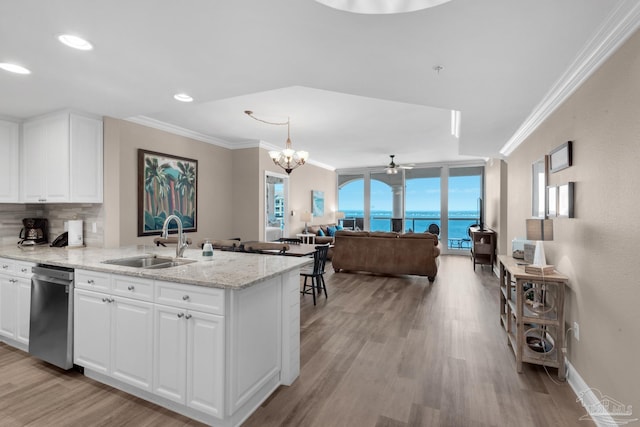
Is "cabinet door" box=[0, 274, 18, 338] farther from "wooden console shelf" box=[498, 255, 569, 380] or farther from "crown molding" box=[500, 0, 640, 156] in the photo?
"crown molding" box=[500, 0, 640, 156]

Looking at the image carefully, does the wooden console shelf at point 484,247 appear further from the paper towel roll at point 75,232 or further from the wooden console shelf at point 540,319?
the paper towel roll at point 75,232

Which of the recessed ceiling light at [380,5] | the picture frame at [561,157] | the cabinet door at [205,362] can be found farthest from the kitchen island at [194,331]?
the picture frame at [561,157]

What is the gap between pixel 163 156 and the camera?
16.2 ft

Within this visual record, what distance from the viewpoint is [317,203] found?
933cm

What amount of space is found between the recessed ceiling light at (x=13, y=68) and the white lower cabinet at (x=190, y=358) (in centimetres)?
220

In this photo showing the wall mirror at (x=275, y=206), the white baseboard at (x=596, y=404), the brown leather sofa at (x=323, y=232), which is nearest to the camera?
the white baseboard at (x=596, y=404)

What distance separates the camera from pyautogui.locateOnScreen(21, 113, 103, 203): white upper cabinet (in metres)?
3.40

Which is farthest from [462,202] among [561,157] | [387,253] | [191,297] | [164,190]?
[191,297]

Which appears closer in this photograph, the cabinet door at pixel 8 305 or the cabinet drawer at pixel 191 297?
the cabinet drawer at pixel 191 297

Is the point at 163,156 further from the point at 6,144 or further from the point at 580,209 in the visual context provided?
the point at 580,209

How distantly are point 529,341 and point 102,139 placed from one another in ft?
16.7

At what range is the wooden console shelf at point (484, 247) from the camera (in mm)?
6922

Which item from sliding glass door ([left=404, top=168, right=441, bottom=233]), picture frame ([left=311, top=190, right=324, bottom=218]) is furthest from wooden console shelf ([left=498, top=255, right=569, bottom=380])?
sliding glass door ([left=404, top=168, right=441, bottom=233])

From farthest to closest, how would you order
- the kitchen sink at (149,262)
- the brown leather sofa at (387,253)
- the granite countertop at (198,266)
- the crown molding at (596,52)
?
the brown leather sofa at (387,253)
the kitchen sink at (149,262)
the granite countertop at (198,266)
the crown molding at (596,52)
